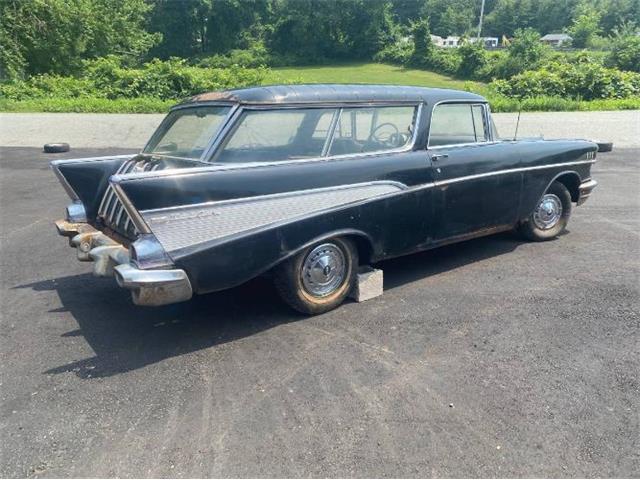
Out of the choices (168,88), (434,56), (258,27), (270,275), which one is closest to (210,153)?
(270,275)

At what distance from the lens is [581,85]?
21.5m

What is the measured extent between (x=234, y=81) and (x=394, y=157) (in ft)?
68.3

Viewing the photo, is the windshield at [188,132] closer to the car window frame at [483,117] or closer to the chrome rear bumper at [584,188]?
the car window frame at [483,117]

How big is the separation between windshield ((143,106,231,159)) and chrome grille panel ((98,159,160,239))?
0.67 feet

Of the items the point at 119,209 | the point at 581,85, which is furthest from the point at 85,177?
the point at 581,85

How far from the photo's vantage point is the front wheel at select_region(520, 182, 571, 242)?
594cm

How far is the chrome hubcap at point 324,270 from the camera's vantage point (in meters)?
4.12

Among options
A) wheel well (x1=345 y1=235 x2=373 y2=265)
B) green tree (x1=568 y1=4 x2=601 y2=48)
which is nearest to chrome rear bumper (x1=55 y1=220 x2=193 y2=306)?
wheel well (x1=345 y1=235 x2=373 y2=265)

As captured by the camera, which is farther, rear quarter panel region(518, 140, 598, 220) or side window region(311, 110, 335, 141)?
rear quarter panel region(518, 140, 598, 220)

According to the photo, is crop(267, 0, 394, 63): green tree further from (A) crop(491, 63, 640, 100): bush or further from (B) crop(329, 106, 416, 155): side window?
(B) crop(329, 106, 416, 155): side window

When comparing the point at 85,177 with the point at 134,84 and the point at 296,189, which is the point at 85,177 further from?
the point at 134,84

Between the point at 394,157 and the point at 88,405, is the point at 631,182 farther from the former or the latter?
the point at 88,405

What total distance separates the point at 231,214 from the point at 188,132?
3.54 feet

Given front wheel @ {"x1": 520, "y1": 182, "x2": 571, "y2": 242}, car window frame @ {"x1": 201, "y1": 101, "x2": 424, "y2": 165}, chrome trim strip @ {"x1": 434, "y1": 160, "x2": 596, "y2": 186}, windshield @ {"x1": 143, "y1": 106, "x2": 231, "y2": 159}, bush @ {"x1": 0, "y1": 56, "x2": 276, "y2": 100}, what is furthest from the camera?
bush @ {"x1": 0, "y1": 56, "x2": 276, "y2": 100}
